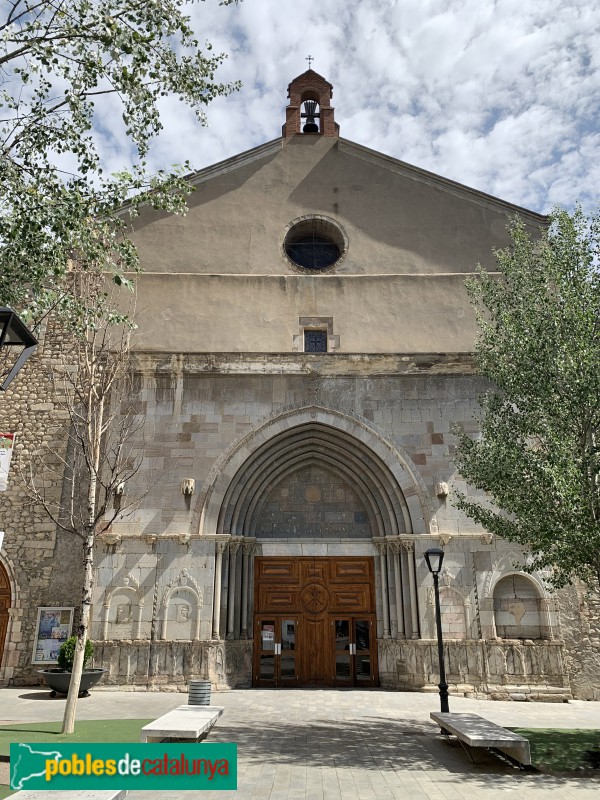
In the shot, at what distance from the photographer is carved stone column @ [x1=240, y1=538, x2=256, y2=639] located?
1362 cm

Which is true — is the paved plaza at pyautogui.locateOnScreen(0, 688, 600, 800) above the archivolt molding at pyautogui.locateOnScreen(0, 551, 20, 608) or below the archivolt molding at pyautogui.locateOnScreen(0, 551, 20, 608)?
below

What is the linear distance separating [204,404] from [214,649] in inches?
208

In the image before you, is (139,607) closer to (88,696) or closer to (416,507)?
(88,696)

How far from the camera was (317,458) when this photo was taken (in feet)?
48.3

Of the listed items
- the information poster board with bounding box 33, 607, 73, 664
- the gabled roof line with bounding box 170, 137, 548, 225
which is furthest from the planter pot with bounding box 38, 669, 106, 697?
the gabled roof line with bounding box 170, 137, 548, 225

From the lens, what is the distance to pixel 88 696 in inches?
462

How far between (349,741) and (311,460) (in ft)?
24.4

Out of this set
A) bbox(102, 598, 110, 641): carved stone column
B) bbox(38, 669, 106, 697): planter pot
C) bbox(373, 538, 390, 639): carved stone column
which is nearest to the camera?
bbox(38, 669, 106, 697): planter pot

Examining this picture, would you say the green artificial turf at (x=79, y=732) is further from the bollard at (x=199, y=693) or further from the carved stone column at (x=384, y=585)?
the carved stone column at (x=384, y=585)

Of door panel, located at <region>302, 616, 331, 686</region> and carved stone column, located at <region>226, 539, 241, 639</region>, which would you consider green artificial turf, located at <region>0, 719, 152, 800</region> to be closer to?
carved stone column, located at <region>226, 539, 241, 639</region>

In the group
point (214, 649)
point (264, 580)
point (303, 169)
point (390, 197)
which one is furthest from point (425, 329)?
point (214, 649)

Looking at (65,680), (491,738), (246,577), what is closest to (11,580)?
(65,680)

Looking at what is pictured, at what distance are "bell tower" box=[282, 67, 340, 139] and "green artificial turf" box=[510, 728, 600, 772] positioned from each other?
15494 millimetres

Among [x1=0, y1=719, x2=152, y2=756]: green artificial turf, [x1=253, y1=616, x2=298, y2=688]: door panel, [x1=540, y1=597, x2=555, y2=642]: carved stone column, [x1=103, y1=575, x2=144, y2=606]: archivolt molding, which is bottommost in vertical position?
[x1=0, y1=719, x2=152, y2=756]: green artificial turf
